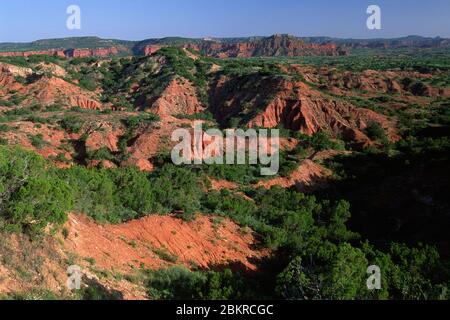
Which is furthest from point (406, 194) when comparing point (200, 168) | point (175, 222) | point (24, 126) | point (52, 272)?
point (24, 126)

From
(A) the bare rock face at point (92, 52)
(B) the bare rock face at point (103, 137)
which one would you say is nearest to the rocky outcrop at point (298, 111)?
(B) the bare rock face at point (103, 137)

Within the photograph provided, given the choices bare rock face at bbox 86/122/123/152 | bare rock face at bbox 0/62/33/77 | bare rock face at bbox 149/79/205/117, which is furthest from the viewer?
bare rock face at bbox 0/62/33/77

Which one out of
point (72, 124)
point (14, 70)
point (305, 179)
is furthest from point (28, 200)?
point (14, 70)

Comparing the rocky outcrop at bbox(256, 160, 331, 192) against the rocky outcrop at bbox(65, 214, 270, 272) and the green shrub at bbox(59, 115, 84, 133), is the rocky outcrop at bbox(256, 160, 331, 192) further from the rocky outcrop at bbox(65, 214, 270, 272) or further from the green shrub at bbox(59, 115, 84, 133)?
the green shrub at bbox(59, 115, 84, 133)

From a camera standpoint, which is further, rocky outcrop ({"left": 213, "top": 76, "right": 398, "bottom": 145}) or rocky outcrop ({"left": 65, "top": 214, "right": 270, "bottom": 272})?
rocky outcrop ({"left": 213, "top": 76, "right": 398, "bottom": 145})

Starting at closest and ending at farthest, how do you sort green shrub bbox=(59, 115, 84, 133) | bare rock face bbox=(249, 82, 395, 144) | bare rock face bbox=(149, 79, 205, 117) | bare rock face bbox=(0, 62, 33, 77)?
green shrub bbox=(59, 115, 84, 133), bare rock face bbox=(249, 82, 395, 144), bare rock face bbox=(149, 79, 205, 117), bare rock face bbox=(0, 62, 33, 77)

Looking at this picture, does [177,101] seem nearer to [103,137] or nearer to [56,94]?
[56,94]

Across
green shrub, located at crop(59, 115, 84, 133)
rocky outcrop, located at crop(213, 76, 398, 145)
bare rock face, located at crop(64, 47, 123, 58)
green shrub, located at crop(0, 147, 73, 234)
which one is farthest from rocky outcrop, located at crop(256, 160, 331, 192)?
bare rock face, located at crop(64, 47, 123, 58)

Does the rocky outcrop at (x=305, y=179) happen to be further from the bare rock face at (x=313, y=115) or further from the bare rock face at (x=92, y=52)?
the bare rock face at (x=92, y=52)

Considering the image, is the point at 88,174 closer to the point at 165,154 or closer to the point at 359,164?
the point at 165,154
